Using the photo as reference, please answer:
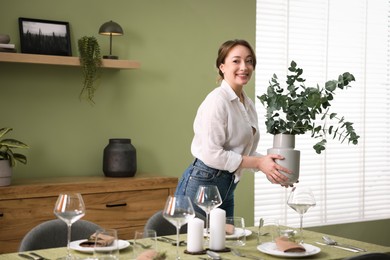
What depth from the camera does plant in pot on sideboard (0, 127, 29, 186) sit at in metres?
3.76

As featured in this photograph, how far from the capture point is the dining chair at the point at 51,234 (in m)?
2.59

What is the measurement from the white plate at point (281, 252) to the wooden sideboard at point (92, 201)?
165 centimetres

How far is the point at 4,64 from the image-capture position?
163 inches

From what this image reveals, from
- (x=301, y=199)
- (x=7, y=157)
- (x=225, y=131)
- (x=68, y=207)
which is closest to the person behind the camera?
(x=68, y=207)

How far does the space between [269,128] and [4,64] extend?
2100mm

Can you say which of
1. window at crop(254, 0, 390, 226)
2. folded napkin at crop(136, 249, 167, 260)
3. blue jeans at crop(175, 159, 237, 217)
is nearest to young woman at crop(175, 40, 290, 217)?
blue jeans at crop(175, 159, 237, 217)

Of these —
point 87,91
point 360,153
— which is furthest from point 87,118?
point 360,153

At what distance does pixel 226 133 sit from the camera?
3277 mm

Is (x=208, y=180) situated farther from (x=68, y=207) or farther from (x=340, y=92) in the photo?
(x=340, y=92)

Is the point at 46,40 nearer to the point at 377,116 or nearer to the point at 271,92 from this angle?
the point at 271,92

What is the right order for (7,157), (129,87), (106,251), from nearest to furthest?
(106,251), (7,157), (129,87)

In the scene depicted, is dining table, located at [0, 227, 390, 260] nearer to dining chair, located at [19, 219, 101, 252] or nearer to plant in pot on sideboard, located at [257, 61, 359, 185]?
dining chair, located at [19, 219, 101, 252]

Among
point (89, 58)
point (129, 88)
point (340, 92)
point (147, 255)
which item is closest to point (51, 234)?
point (147, 255)

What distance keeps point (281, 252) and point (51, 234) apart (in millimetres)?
943
